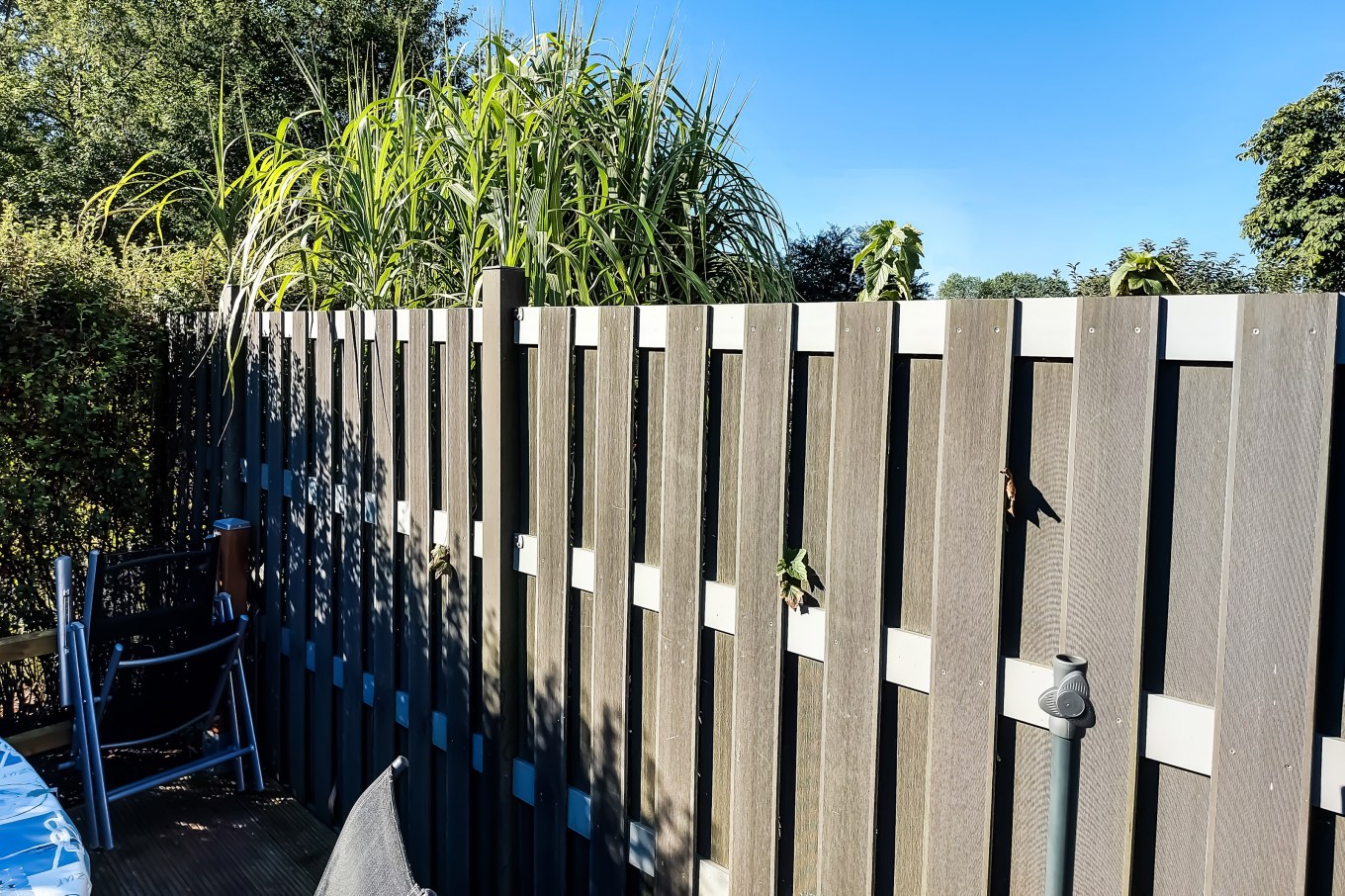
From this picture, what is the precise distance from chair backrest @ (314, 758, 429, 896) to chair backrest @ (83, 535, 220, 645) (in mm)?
1853

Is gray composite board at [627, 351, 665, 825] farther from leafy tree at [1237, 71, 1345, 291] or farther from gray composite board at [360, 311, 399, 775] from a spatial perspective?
leafy tree at [1237, 71, 1345, 291]

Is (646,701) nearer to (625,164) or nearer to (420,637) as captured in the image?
(420,637)

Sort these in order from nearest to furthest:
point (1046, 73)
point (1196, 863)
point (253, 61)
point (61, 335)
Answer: point (1196, 863)
point (61, 335)
point (253, 61)
point (1046, 73)

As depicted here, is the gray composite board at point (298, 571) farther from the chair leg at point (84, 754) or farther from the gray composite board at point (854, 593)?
the gray composite board at point (854, 593)

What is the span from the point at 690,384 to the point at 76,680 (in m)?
2.30

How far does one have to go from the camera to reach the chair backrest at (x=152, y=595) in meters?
2.63

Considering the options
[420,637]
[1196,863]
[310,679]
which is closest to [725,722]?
[1196,863]

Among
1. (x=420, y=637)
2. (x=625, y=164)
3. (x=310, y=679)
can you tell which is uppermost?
(x=625, y=164)

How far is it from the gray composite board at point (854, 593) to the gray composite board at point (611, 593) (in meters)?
0.51

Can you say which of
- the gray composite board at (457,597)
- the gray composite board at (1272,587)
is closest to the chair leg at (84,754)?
the gray composite board at (457,597)

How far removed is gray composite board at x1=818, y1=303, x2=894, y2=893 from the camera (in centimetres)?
137

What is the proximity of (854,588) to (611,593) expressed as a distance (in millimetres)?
623

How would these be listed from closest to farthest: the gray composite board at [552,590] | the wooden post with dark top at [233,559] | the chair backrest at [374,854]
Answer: the chair backrest at [374,854], the gray composite board at [552,590], the wooden post with dark top at [233,559]

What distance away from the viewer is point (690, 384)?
1.65 metres
